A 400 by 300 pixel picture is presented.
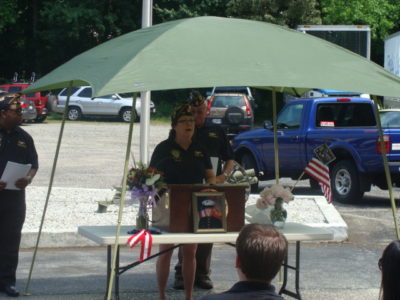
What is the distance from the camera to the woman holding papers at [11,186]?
7723 mm

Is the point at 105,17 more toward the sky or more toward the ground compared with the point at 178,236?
more toward the sky

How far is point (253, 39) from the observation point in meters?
6.62

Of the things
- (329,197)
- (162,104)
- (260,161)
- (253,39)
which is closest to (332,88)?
(253,39)

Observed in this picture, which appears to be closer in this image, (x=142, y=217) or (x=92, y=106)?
(x=142, y=217)

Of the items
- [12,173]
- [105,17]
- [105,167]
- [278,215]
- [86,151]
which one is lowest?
[105,167]

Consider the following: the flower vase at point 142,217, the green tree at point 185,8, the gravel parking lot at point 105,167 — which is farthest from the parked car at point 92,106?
the flower vase at point 142,217

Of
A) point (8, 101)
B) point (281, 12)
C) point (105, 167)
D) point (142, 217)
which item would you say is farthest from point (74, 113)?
point (142, 217)

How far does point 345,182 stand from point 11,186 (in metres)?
8.68

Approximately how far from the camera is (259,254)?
356 cm

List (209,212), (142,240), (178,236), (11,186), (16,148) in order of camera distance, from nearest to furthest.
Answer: (142,240) < (178,236) < (209,212) < (11,186) < (16,148)

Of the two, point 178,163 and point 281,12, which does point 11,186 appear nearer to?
point 178,163

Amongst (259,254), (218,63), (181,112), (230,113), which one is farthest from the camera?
(230,113)

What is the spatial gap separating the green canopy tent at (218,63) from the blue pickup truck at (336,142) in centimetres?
782

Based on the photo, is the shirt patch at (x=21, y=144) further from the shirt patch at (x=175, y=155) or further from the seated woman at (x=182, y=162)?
the shirt patch at (x=175, y=155)
